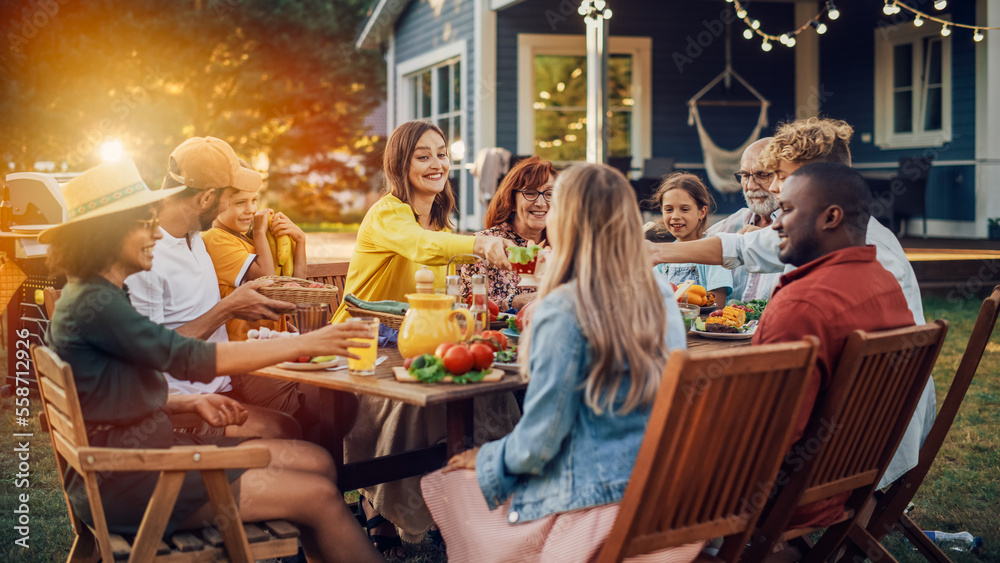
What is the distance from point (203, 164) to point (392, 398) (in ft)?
4.41

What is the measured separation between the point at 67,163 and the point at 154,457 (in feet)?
68.1

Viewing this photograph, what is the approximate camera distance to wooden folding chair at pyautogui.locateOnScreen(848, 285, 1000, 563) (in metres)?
2.61

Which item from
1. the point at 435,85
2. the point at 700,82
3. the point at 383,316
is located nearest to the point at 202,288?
the point at 383,316

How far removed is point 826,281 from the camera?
233 centimetres

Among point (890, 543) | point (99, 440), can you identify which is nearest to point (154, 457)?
point (99, 440)

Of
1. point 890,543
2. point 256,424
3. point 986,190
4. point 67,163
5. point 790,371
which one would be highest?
point 67,163

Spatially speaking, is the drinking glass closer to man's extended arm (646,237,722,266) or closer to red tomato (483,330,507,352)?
red tomato (483,330,507,352)

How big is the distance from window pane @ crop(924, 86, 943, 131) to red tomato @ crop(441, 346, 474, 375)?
37.6 ft

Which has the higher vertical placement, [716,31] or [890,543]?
[716,31]

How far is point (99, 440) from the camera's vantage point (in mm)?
2197

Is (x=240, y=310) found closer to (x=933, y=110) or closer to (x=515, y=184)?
(x=515, y=184)

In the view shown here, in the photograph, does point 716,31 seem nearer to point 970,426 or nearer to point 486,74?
point 486,74

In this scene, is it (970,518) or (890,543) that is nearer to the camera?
(890,543)

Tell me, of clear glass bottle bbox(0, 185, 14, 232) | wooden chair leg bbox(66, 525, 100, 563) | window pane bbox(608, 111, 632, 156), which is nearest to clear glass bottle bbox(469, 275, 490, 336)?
wooden chair leg bbox(66, 525, 100, 563)
